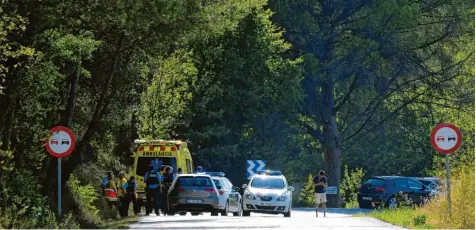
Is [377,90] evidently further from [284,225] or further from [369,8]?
[284,225]

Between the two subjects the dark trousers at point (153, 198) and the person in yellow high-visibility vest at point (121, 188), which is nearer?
the person in yellow high-visibility vest at point (121, 188)

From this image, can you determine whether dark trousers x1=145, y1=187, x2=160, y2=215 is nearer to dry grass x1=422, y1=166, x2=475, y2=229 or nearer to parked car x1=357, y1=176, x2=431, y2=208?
dry grass x1=422, y1=166, x2=475, y2=229

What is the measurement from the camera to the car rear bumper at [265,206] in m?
40.5

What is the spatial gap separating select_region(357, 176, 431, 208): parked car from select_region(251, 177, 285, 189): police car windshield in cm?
859

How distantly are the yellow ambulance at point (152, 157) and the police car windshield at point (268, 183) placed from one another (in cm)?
259

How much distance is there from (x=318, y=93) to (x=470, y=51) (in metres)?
7.47

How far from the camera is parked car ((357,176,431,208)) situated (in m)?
49.7

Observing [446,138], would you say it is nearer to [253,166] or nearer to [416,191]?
[416,191]

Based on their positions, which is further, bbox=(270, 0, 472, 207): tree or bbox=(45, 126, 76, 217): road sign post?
bbox=(270, 0, 472, 207): tree

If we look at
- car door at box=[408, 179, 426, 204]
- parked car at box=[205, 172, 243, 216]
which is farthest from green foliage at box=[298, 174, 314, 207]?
parked car at box=[205, 172, 243, 216]

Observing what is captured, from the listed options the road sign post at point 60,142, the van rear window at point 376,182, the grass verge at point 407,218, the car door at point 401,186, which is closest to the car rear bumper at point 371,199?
the van rear window at point 376,182

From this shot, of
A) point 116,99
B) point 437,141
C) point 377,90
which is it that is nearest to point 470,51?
point 377,90

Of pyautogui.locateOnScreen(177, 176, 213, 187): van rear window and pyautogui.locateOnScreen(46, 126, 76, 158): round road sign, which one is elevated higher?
pyautogui.locateOnScreen(46, 126, 76, 158): round road sign

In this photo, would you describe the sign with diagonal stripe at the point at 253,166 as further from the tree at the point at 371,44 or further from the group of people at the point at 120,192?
the group of people at the point at 120,192
